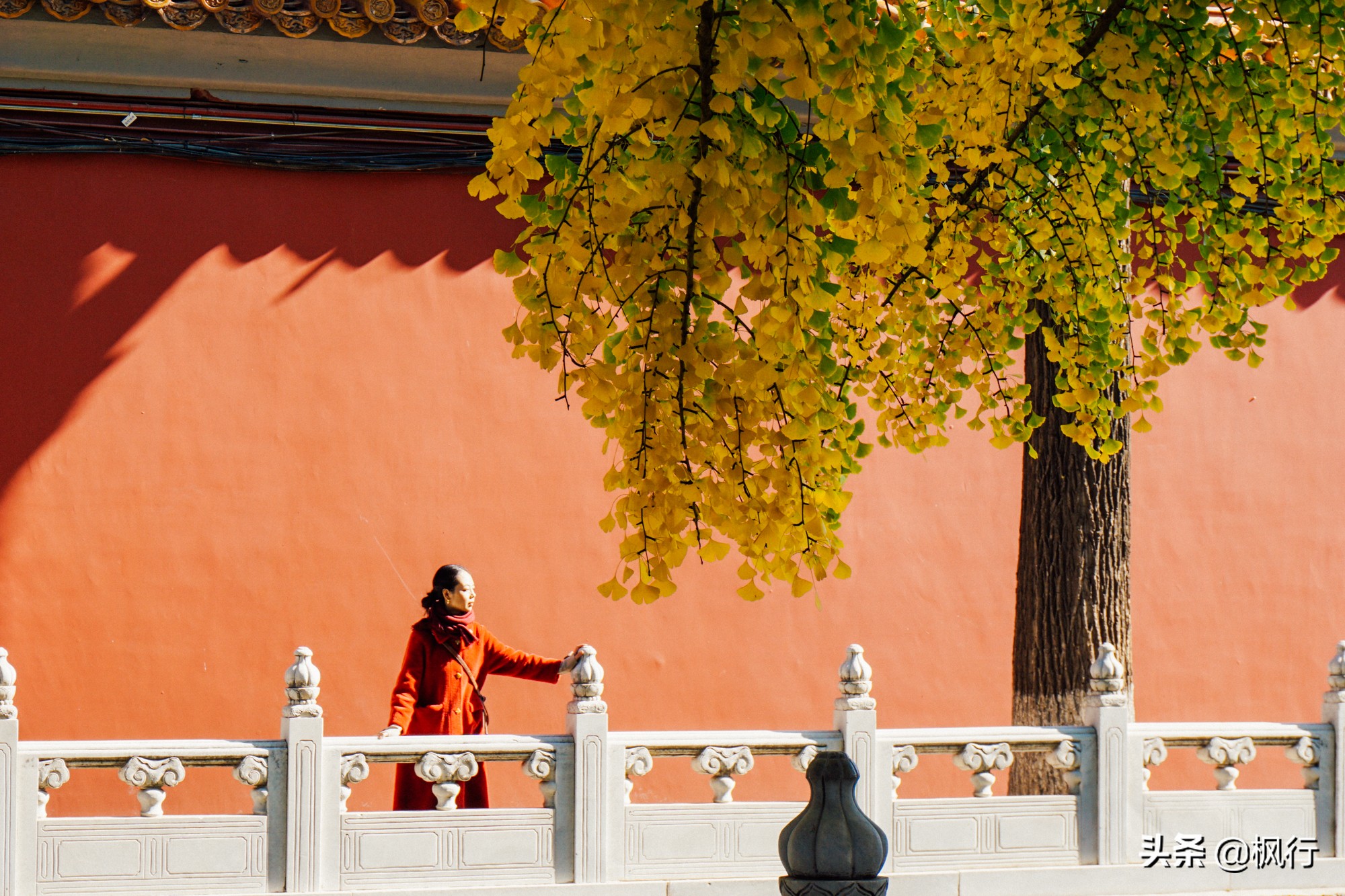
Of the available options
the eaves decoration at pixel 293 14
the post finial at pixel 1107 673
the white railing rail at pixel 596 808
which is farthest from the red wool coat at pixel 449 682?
the eaves decoration at pixel 293 14

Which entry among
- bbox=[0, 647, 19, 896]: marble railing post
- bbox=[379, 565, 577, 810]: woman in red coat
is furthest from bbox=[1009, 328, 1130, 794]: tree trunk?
bbox=[0, 647, 19, 896]: marble railing post

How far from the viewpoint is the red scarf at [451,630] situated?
5.45m

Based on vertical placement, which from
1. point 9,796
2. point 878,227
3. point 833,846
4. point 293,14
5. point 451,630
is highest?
point 293,14

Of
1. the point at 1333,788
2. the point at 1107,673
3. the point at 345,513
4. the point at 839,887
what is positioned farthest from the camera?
the point at 345,513

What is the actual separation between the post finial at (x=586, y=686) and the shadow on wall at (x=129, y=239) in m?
2.31

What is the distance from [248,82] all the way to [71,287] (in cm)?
125

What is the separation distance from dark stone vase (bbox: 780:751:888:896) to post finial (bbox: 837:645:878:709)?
9.30 ft

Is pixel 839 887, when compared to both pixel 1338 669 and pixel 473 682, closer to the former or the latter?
pixel 473 682

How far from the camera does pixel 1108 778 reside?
545cm

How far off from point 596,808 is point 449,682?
84 cm

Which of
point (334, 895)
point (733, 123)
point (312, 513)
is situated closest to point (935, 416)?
point (733, 123)

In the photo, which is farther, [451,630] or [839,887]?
[451,630]

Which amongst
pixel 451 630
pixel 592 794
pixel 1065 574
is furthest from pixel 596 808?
pixel 1065 574

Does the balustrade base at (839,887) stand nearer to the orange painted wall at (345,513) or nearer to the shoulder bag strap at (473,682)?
the shoulder bag strap at (473,682)
